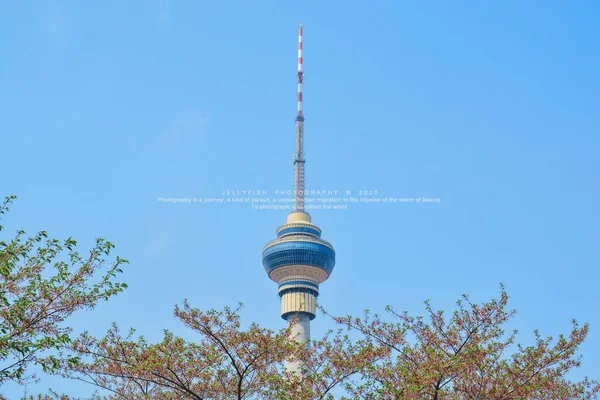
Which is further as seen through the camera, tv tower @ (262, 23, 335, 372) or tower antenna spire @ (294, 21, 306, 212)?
tower antenna spire @ (294, 21, 306, 212)

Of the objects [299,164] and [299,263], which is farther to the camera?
[299,164]

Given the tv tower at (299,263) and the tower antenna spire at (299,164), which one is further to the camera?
the tower antenna spire at (299,164)

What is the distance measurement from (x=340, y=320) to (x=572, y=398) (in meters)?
13.9

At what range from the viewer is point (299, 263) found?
135m

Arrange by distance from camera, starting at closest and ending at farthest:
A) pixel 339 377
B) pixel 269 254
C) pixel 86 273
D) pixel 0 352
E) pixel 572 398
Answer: pixel 0 352 → pixel 86 273 → pixel 339 377 → pixel 572 398 → pixel 269 254

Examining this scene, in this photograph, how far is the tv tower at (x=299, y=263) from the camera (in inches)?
5330

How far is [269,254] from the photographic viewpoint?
138250 mm

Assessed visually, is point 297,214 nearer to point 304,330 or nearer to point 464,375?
point 304,330

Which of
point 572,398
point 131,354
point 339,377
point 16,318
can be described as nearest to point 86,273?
point 16,318

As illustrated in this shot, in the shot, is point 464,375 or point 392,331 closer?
point 464,375

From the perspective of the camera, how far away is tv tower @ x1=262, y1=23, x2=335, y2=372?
135375 millimetres

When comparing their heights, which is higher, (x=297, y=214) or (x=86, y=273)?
(x=297, y=214)

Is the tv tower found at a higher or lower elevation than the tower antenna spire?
lower

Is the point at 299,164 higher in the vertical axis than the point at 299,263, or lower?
higher
